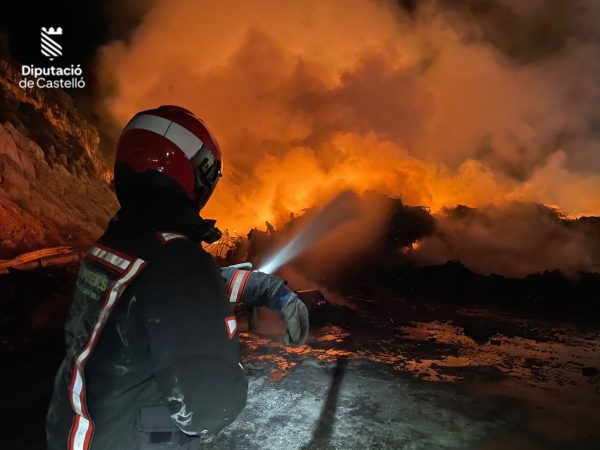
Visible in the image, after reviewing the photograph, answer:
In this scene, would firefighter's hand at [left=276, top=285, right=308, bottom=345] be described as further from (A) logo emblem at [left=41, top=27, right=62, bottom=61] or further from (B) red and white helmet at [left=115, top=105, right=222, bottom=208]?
(A) logo emblem at [left=41, top=27, right=62, bottom=61]

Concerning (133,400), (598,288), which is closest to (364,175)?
(598,288)

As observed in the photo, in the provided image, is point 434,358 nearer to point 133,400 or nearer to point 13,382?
point 133,400

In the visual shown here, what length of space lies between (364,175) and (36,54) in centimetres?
1966

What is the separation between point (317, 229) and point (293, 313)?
1177 centimetres

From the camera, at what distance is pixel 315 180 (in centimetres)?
1878

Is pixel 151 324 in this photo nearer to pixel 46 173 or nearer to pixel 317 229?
pixel 317 229

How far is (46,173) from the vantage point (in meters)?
20.0

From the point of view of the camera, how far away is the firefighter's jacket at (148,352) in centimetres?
118

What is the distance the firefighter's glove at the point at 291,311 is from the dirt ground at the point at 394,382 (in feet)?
6.92

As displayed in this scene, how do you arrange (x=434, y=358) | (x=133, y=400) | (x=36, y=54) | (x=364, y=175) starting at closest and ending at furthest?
(x=133, y=400), (x=434, y=358), (x=364, y=175), (x=36, y=54)

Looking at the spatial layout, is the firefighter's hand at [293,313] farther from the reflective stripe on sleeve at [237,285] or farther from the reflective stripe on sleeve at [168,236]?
the reflective stripe on sleeve at [168,236]

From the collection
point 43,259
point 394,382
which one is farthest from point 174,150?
point 43,259

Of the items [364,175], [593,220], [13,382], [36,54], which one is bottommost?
[13,382]

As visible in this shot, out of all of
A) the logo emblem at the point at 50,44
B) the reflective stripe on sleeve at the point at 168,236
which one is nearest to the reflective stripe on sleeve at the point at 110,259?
the reflective stripe on sleeve at the point at 168,236
